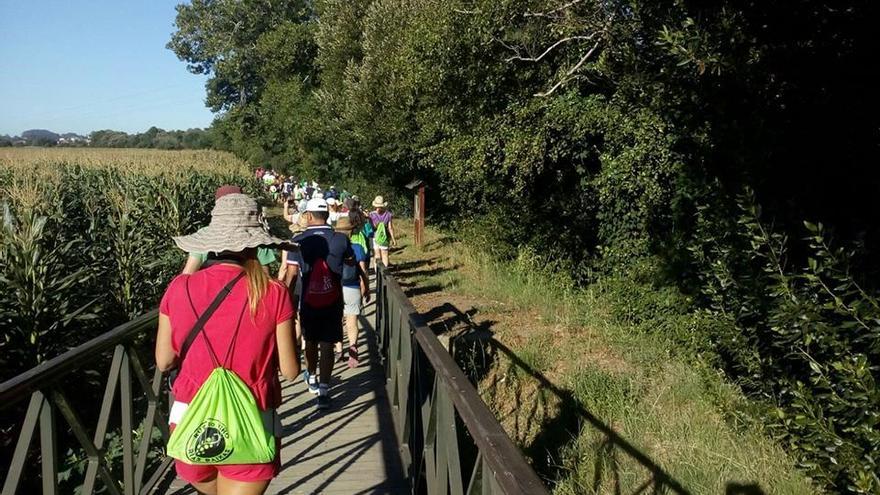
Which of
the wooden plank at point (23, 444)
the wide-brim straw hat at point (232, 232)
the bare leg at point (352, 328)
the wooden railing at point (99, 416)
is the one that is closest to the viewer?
the wooden plank at point (23, 444)

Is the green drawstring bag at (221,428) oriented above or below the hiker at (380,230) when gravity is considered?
above

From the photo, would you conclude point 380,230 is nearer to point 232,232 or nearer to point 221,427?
point 232,232

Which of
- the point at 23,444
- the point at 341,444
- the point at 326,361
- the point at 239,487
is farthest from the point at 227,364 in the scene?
the point at 326,361

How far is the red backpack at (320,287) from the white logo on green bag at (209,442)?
3.41m

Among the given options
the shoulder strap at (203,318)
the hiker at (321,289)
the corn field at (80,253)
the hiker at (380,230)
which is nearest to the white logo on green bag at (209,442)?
the shoulder strap at (203,318)

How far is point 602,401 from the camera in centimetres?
742

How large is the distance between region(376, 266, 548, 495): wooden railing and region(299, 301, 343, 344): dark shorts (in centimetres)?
51

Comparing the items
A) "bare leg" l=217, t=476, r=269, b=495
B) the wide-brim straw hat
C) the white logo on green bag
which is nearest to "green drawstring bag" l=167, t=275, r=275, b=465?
the white logo on green bag

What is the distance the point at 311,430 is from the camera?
18.9 feet

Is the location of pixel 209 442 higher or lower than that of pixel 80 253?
higher

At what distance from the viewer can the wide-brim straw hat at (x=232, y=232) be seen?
2961 millimetres

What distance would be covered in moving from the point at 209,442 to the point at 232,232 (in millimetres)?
861

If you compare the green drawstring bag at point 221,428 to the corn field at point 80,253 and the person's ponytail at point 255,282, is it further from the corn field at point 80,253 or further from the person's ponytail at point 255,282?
the corn field at point 80,253

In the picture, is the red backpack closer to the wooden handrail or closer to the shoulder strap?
the wooden handrail
